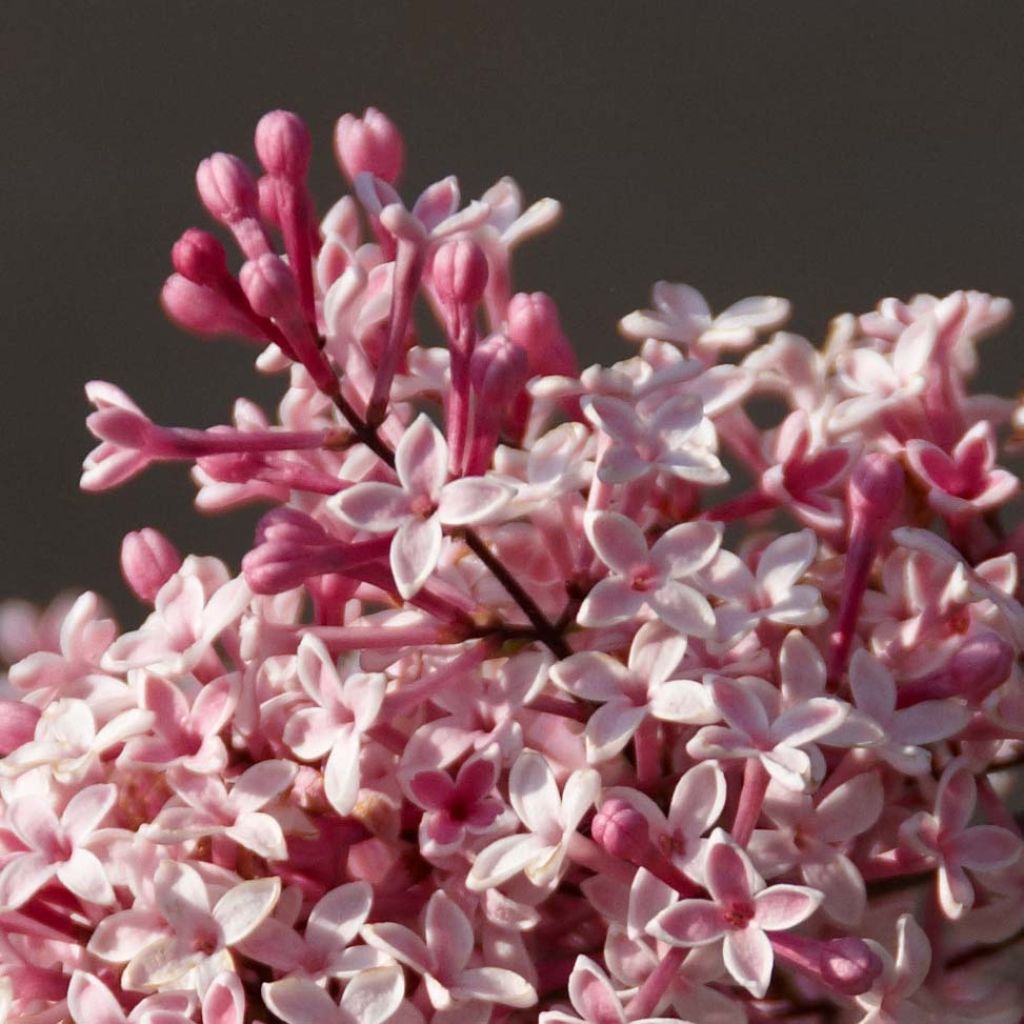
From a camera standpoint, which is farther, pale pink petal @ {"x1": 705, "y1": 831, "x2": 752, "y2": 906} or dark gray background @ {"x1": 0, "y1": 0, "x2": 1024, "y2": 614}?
dark gray background @ {"x1": 0, "y1": 0, "x2": 1024, "y2": 614}

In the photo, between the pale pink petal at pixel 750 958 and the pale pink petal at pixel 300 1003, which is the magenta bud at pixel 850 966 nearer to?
the pale pink petal at pixel 750 958

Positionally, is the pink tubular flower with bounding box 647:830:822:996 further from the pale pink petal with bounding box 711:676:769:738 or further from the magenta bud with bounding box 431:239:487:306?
the magenta bud with bounding box 431:239:487:306

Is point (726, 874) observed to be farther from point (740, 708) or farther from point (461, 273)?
point (461, 273)

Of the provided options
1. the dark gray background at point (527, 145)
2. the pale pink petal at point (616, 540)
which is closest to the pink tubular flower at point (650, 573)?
the pale pink petal at point (616, 540)

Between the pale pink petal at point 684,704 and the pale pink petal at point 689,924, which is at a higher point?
the pale pink petal at point 684,704

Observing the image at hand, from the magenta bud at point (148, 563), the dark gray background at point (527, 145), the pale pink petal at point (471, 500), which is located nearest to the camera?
the pale pink petal at point (471, 500)

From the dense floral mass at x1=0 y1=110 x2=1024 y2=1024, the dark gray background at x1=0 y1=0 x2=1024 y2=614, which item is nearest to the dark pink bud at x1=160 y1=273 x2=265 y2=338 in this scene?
the dense floral mass at x1=0 y1=110 x2=1024 y2=1024

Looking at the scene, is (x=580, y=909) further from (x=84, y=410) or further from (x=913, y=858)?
(x=84, y=410)

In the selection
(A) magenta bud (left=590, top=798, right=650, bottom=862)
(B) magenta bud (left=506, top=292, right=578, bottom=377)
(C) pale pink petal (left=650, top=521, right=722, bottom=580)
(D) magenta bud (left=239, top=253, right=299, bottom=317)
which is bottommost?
(A) magenta bud (left=590, top=798, right=650, bottom=862)
